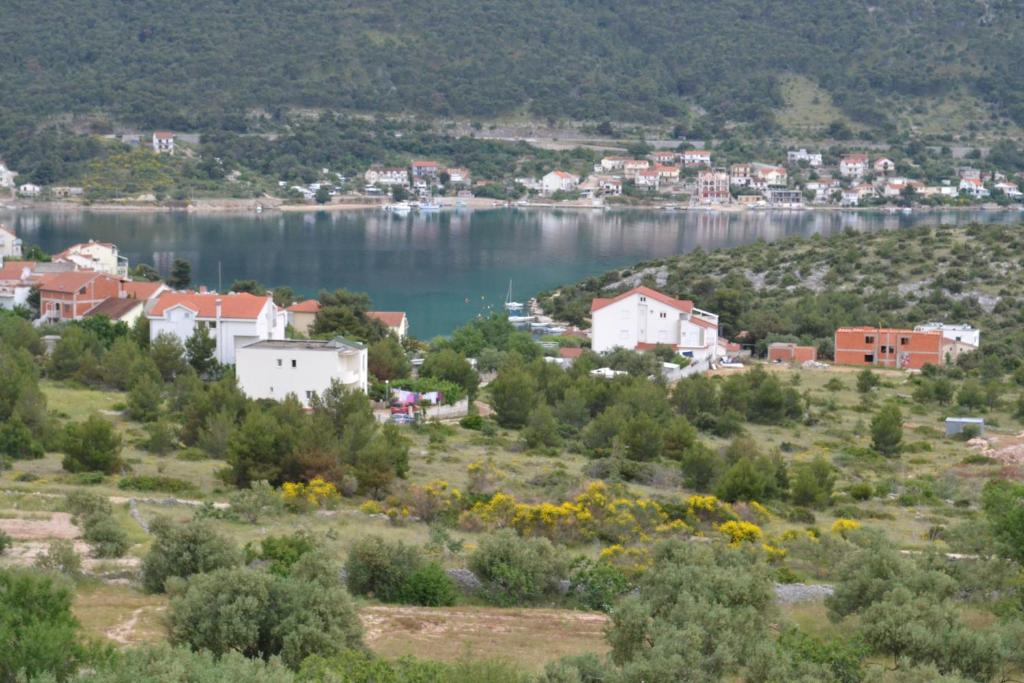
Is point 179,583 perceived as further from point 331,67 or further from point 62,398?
point 331,67

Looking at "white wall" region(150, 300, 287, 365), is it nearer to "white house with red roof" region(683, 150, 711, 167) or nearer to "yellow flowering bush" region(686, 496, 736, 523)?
"yellow flowering bush" region(686, 496, 736, 523)

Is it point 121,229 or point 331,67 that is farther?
point 331,67

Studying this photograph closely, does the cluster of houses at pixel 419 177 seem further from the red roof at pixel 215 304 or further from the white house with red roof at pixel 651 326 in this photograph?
the red roof at pixel 215 304

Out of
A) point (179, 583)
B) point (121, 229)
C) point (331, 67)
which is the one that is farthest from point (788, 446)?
point (331, 67)

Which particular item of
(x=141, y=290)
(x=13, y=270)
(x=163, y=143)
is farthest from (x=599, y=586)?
(x=163, y=143)

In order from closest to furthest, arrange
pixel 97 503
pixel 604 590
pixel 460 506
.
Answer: pixel 604 590 < pixel 97 503 < pixel 460 506

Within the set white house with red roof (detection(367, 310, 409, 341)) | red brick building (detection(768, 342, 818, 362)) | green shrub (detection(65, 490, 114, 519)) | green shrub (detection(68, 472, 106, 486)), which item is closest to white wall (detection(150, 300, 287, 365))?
white house with red roof (detection(367, 310, 409, 341))
